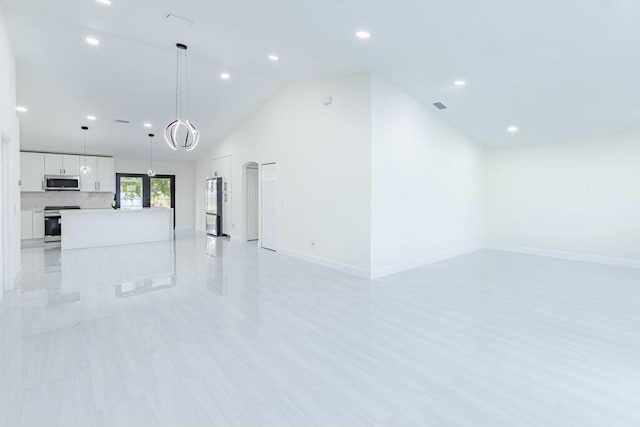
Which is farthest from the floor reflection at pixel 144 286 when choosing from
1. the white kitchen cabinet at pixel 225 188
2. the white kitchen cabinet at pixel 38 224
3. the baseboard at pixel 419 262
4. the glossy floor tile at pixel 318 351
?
the white kitchen cabinet at pixel 38 224

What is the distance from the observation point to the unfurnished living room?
7.49 feet

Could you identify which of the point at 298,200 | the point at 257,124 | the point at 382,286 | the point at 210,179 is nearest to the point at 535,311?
the point at 382,286

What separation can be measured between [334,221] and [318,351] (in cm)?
313

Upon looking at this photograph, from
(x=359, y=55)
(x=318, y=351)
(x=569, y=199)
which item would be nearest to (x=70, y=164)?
(x=359, y=55)

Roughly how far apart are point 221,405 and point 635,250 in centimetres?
744

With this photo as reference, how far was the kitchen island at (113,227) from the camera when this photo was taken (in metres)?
7.47

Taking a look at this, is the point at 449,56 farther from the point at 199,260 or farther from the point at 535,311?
the point at 199,260

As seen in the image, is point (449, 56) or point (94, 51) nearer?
point (449, 56)

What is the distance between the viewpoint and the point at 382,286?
4730 mm

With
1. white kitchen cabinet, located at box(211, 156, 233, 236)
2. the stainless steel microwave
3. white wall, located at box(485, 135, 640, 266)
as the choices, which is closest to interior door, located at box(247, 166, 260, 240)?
white kitchen cabinet, located at box(211, 156, 233, 236)

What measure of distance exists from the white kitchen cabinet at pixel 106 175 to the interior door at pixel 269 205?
5395 millimetres

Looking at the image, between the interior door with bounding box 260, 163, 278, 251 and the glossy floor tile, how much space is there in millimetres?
2373

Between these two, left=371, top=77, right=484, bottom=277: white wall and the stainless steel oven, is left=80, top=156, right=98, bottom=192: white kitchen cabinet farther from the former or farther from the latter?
left=371, top=77, right=484, bottom=277: white wall

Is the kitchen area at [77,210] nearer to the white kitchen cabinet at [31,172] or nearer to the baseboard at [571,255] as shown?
the white kitchen cabinet at [31,172]
